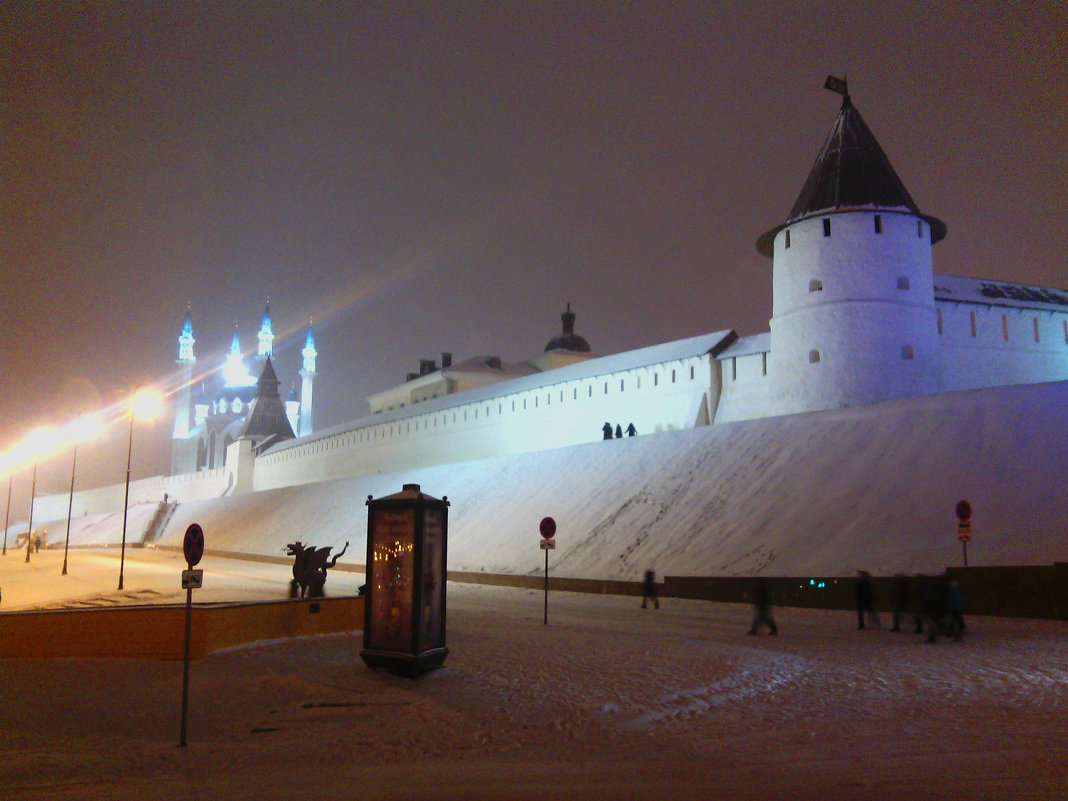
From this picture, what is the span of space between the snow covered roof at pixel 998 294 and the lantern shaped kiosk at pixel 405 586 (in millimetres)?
24480

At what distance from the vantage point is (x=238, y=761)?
7.08 m

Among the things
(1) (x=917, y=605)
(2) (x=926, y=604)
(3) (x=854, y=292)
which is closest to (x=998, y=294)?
(3) (x=854, y=292)

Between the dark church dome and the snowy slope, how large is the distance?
100 feet

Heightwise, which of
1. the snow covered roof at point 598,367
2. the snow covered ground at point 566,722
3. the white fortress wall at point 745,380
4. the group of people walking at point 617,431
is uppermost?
the snow covered roof at point 598,367

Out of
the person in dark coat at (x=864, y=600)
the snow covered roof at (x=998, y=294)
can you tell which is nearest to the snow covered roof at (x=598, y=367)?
the snow covered roof at (x=998, y=294)

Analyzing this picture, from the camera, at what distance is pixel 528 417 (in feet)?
140

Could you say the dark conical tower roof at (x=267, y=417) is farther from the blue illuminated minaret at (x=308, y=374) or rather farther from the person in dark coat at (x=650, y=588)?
the person in dark coat at (x=650, y=588)

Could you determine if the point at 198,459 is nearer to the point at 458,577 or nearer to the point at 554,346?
the point at 554,346

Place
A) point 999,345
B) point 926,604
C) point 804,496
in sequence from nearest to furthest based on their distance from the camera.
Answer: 1. point 926,604
2. point 804,496
3. point 999,345

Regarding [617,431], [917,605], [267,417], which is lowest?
[917,605]

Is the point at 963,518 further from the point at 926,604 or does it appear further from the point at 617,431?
the point at 617,431

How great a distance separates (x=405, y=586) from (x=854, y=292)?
73.2ft

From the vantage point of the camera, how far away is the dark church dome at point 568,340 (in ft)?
216

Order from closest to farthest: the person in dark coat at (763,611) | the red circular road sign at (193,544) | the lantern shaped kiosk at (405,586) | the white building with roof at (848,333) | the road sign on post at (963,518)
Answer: the red circular road sign at (193,544)
the lantern shaped kiosk at (405,586)
the person in dark coat at (763,611)
the road sign on post at (963,518)
the white building with roof at (848,333)
